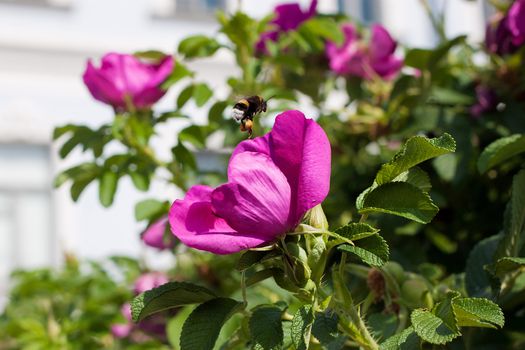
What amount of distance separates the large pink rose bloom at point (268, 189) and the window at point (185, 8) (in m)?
5.63

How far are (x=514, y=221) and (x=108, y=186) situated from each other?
1.94 feet

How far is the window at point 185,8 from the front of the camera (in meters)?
6.25

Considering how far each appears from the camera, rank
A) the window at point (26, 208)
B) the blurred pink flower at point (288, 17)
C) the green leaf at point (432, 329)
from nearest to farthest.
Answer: the green leaf at point (432, 329)
the blurred pink flower at point (288, 17)
the window at point (26, 208)

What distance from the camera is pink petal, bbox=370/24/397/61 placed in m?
1.42

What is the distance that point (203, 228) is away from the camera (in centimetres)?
62

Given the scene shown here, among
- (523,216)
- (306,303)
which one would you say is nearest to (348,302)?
(306,303)

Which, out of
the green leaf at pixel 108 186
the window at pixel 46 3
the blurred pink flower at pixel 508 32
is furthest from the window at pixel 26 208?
the blurred pink flower at pixel 508 32

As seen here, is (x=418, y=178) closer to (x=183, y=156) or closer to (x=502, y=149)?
(x=502, y=149)

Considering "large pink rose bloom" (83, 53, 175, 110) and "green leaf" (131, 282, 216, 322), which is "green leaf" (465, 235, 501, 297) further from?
"large pink rose bloom" (83, 53, 175, 110)

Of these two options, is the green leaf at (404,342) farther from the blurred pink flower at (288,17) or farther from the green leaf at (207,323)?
the blurred pink flower at (288,17)

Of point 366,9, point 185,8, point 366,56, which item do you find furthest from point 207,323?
point 366,9

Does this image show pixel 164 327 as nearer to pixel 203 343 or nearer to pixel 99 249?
pixel 203 343

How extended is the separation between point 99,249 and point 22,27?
5.09ft

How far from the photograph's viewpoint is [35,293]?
181 centimetres
